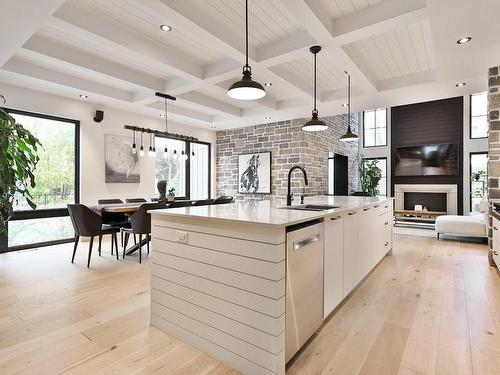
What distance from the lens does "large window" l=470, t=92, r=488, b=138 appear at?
7312 mm

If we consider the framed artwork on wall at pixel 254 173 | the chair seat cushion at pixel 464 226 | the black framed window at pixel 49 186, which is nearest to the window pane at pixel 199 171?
the framed artwork on wall at pixel 254 173

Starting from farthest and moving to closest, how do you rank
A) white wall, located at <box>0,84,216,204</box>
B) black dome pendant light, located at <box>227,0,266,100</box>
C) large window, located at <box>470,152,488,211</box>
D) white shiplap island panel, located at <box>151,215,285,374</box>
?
large window, located at <box>470,152,488,211</box>
white wall, located at <box>0,84,216,204</box>
black dome pendant light, located at <box>227,0,266,100</box>
white shiplap island panel, located at <box>151,215,285,374</box>

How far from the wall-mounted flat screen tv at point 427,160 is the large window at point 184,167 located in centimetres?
583

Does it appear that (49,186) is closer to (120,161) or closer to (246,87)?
(120,161)

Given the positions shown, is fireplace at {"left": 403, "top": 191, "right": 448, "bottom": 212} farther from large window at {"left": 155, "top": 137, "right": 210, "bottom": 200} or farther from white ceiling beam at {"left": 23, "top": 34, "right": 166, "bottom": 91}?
white ceiling beam at {"left": 23, "top": 34, "right": 166, "bottom": 91}

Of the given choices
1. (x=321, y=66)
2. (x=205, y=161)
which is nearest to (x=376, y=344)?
(x=321, y=66)

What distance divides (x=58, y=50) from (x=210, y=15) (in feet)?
6.27

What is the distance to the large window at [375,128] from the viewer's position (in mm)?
8961

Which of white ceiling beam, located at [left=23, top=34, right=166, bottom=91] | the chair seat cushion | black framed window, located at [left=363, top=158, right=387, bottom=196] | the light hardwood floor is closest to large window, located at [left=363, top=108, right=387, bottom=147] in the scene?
black framed window, located at [left=363, top=158, right=387, bottom=196]

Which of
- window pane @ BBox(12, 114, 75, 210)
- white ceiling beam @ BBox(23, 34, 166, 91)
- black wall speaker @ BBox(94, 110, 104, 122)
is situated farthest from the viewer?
black wall speaker @ BBox(94, 110, 104, 122)

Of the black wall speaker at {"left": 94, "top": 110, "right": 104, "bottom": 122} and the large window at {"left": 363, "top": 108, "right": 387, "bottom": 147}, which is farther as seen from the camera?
the large window at {"left": 363, "top": 108, "right": 387, "bottom": 147}

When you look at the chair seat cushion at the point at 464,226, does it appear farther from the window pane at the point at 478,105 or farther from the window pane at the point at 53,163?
the window pane at the point at 53,163

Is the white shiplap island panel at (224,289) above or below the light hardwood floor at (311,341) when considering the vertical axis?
above

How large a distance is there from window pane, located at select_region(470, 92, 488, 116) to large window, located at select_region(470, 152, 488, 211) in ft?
3.55
